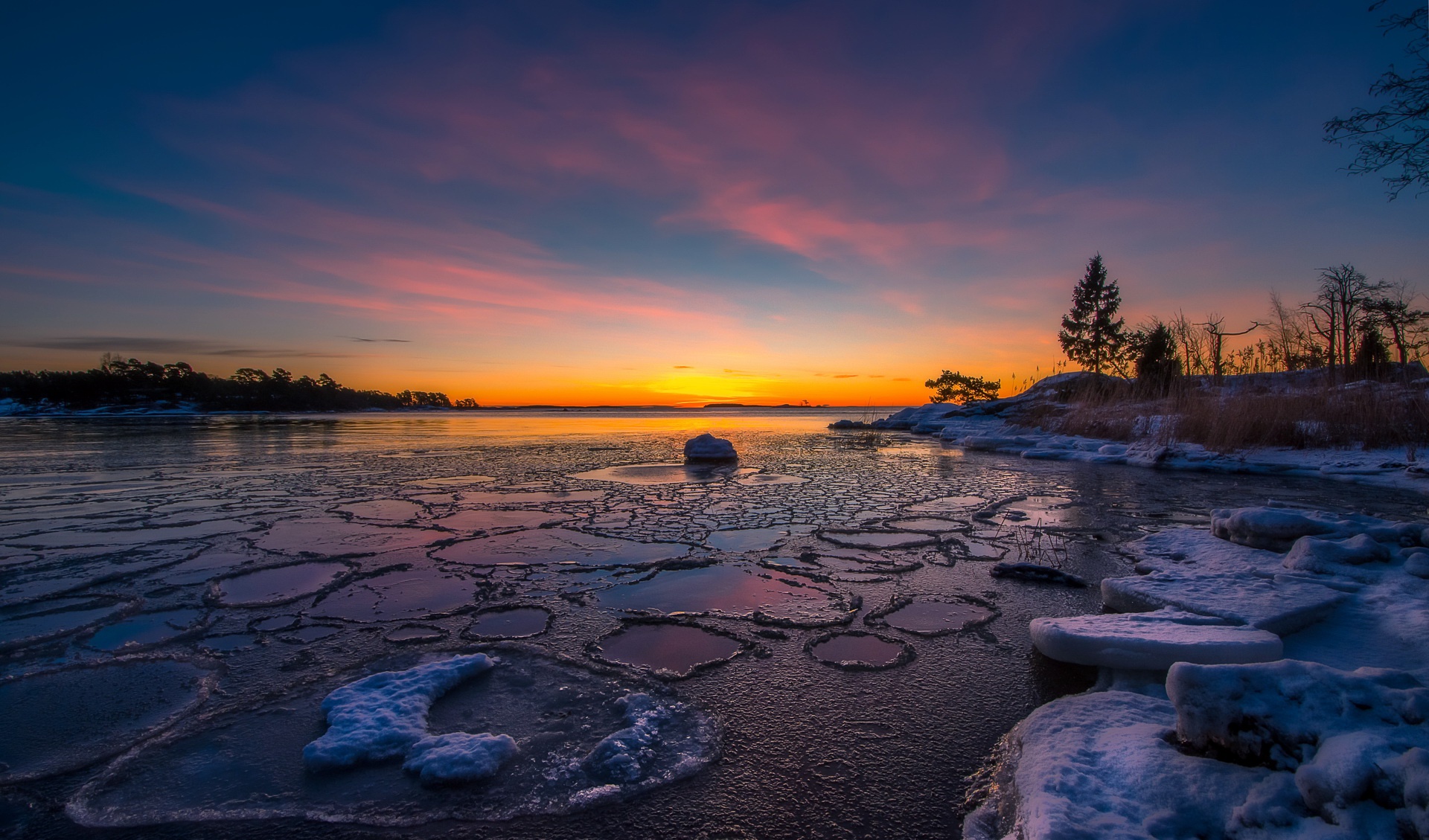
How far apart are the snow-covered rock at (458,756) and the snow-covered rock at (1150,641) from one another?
2.39 metres

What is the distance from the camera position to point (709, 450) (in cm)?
1210

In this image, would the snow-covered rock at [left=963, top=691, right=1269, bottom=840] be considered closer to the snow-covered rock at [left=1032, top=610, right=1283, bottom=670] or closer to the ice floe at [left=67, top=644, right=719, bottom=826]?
the snow-covered rock at [left=1032, top=610, right=1283, bottom=670]

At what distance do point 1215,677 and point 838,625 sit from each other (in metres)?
1.76

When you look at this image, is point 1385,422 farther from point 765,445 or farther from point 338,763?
point 338,763

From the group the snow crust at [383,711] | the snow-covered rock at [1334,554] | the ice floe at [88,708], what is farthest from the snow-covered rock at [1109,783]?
the ice floe at [88,708]

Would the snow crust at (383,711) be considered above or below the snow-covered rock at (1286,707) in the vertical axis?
below

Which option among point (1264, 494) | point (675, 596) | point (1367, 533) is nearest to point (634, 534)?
point (675, 596)

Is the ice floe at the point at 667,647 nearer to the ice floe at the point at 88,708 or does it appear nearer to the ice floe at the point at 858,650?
the ice floe at the point at 858,650

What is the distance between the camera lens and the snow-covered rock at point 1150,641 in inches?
88.7

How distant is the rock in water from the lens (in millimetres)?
12031

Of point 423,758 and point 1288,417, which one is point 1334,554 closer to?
point 423,758

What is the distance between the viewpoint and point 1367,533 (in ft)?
12.5

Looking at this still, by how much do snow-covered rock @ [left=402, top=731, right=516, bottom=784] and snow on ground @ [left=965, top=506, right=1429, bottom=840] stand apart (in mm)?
1506

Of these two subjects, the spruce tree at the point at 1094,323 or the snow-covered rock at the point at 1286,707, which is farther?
the spruce tree at the point at 1094,323
